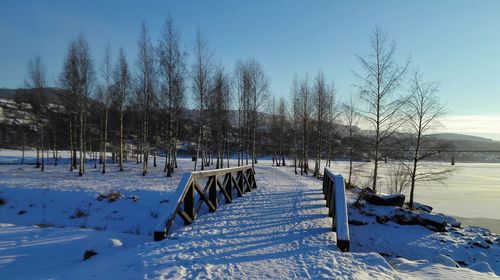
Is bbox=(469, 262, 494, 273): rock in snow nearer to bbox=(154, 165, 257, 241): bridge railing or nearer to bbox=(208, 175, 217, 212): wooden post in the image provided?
bbox=(154, 165, 257, 241): bridge railing

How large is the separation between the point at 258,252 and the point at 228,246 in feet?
1.90

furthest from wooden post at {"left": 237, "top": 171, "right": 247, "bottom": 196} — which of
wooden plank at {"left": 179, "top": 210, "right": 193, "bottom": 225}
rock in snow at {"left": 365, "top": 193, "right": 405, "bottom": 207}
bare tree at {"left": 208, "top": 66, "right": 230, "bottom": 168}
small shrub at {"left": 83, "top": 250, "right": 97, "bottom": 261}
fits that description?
bare tree at {"left": 208, "top": 66, "right": 230, "bottom": 168}

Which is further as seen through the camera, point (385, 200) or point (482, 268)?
point (385, 200)

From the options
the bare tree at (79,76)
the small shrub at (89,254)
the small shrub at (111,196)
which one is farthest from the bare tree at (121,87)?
the small shrub at (89,254)

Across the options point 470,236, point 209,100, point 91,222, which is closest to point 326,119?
point 209,100

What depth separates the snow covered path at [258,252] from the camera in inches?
170

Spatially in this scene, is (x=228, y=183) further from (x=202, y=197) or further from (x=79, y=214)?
(x=79, y=214)

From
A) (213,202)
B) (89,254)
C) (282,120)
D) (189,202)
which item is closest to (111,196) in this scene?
(213,202)

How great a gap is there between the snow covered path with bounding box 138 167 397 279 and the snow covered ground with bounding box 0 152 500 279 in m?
0.01

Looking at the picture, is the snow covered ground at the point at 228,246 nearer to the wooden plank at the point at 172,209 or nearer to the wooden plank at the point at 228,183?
the wooden plank at the point at 172,209

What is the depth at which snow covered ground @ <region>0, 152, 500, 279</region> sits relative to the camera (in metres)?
4.44

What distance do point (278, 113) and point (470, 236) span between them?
35705 mm

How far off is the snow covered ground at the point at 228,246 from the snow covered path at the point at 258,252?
0.04ft

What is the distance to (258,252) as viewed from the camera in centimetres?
526
